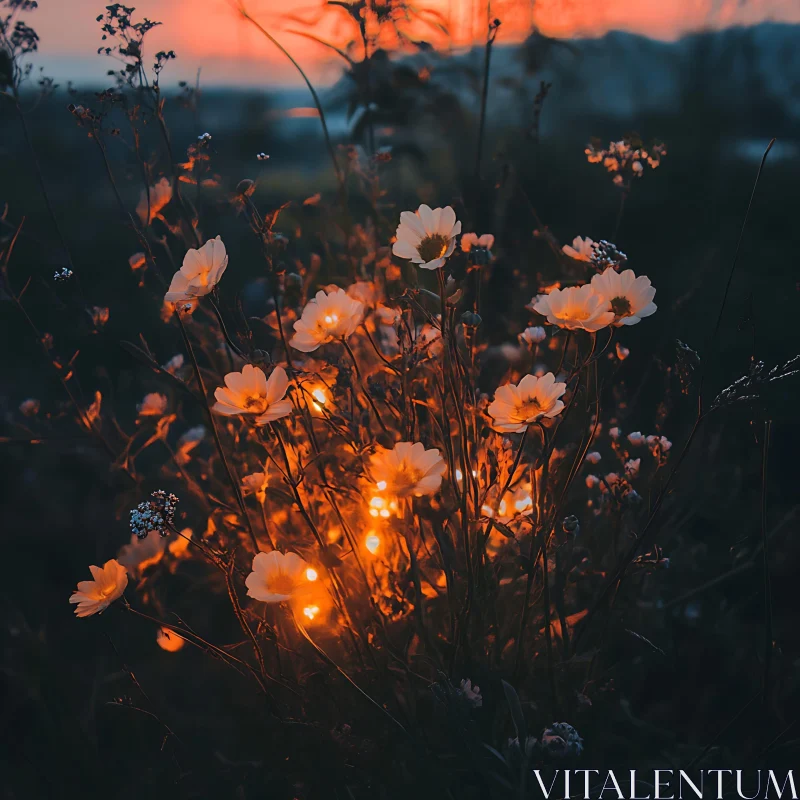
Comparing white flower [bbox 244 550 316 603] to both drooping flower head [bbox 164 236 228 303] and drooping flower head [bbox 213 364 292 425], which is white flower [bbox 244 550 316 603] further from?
drooping flower head [bbox 164 236 228 303]

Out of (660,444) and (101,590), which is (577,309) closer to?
(660,444)

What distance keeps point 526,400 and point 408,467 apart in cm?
22

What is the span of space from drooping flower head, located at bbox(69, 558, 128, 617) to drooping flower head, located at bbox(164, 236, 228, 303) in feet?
1.44

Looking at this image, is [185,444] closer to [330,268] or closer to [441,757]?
[330,268]

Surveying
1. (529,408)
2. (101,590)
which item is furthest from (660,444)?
(101,590)

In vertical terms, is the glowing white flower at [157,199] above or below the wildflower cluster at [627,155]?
below

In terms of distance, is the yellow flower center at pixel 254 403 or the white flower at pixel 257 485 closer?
the yellow flower center at pixel 254 403

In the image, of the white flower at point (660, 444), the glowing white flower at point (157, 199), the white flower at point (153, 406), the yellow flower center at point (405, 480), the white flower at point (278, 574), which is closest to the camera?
the yellow flower center at point (405, 480)

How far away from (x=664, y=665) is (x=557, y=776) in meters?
0.48

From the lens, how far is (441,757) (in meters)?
1.14

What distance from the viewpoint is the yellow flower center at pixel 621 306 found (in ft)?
3.19

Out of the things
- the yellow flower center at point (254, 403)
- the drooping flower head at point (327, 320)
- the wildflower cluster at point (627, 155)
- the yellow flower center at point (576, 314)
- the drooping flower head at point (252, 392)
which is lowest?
the yellow flower center at point (254, 403)

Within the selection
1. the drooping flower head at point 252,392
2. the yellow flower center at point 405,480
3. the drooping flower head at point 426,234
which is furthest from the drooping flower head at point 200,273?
the yellow flower center at point 405,480

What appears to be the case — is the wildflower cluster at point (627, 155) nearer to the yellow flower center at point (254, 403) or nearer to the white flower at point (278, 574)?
the yellow flower center at point (254, 403)
